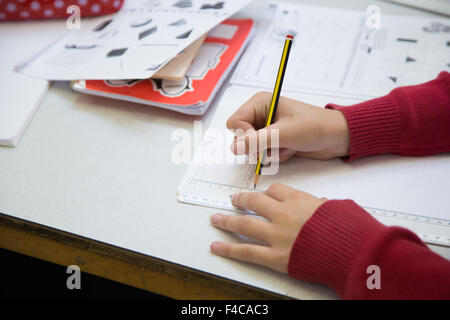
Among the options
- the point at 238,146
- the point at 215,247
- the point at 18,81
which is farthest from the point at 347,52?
the point at 18,81

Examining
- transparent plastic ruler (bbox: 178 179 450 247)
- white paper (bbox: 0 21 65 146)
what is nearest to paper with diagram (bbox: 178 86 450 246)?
transparent plastic ruler (bbox: 178 179 450 247)

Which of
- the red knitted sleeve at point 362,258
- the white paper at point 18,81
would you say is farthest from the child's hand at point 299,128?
the white paper at point 18,81

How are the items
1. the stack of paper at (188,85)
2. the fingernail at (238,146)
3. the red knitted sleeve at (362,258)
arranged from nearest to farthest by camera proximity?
the red knitted sleeve at (362,258)
the fingernail at (238,146)
the stack of paper at (188,85)

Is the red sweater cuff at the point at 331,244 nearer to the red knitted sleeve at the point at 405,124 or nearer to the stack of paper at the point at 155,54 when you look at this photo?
the red knitted sleeve at the point at 405,124

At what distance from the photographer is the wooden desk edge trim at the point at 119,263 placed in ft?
1.49

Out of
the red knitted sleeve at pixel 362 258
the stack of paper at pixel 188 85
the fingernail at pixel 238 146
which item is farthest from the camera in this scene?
the stack of paper at pixel 188 85

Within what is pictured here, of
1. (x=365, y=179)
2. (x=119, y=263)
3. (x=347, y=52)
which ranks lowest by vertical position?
(x=119, y=263)

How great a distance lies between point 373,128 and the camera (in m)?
0.55

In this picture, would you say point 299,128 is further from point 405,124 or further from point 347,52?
point 347,52

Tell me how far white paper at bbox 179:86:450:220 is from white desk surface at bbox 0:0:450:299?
0.16 feet

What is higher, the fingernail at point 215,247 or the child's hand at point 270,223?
the child's hand at point 270,223

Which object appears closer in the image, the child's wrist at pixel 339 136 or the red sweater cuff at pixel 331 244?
the red sweater cuff at pixel 331 244

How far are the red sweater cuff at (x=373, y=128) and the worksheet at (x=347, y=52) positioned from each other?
75mm

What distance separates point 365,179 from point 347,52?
30 cm
